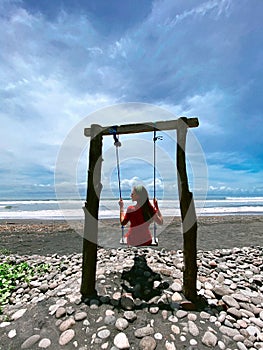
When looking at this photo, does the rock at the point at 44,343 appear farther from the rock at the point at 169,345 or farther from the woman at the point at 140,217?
the woman at the point at 140,217

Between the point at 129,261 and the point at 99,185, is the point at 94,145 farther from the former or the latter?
the point at 129,261

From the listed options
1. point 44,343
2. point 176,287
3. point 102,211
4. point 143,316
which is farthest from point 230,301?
point 102,211

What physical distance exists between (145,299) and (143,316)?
0.37 meters

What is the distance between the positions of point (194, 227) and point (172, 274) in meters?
1.25

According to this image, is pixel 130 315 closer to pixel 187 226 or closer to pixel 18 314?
pixel 187 226

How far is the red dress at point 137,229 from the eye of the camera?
4.96 metres

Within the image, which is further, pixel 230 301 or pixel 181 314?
pixel 230 301

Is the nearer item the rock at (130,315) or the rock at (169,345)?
the rock at (169,345)

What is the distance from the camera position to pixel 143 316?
311cm

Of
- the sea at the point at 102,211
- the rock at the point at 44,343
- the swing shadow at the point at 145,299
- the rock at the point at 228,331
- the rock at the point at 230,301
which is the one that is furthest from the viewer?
the sea at the point at 102,211

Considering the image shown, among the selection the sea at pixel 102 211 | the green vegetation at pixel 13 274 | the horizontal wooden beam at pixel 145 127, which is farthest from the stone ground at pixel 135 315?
the sea at pixel 102 211

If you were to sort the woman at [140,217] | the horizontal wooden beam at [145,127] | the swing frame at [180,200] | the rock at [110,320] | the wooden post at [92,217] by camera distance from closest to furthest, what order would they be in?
1. the rock at [110,320]
2. the swing frame at [180,200]
3. the wooden post at [92,217]
4. the horizontal wooden beam at [145,127]
5. the woman at [140,217]

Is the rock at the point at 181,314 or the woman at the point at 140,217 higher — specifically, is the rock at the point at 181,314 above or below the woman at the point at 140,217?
below

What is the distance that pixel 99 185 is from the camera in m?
3.96
